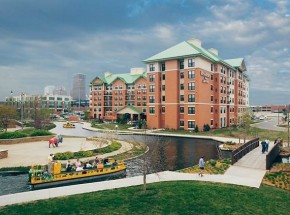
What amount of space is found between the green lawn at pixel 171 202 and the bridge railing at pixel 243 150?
26.0 feet

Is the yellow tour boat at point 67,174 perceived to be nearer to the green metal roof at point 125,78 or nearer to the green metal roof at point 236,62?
the green metal roof at point 236,62

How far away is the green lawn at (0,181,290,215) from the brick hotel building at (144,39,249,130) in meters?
41.0

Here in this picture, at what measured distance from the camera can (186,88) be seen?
58969 mm

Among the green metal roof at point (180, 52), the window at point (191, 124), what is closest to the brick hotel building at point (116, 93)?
the green metal roof at point (180, 52)

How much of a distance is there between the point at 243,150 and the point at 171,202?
56.5ft

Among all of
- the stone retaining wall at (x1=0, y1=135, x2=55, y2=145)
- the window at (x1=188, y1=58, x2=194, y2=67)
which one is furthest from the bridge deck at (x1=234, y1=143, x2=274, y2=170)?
the stone retaining wall at (x1=0, y1=135, x2=55, y2=145)

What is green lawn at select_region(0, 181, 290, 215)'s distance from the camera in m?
13.6

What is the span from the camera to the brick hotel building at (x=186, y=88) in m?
57.6

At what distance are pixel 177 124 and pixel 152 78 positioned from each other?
13.3 metres

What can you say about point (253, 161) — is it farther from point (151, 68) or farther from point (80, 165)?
point (151, 68)

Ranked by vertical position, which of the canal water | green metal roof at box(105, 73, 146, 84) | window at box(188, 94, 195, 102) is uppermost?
green metal roof at box(105, 73, 146, 84)

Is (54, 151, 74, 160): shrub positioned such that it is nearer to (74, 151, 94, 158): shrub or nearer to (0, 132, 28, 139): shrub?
(74, 151, 94, 158): shrub

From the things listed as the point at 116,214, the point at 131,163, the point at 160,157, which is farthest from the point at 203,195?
the point at 160,157

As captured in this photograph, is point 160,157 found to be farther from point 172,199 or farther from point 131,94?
point 131,94
